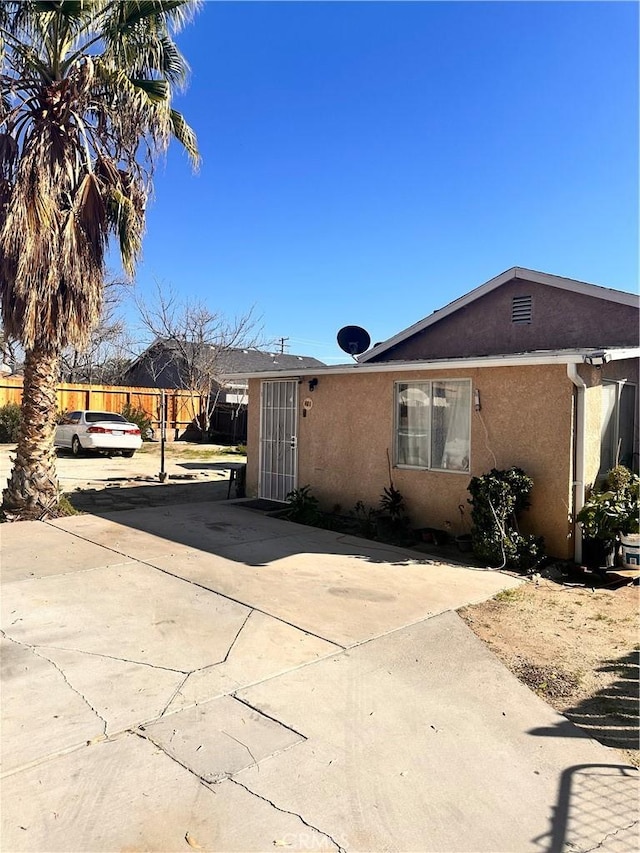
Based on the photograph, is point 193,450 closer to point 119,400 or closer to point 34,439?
point 119,400

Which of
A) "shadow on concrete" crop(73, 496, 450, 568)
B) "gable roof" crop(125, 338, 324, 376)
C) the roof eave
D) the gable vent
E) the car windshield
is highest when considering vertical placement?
"gable roof" crop(125, 338, 324, 376)

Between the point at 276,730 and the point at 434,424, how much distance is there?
19.2 feet

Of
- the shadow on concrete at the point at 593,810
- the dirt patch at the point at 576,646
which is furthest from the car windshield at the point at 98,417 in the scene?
the shadow on concrete at the point at 593,810

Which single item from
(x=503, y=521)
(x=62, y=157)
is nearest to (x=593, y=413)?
(x=503, y=521)

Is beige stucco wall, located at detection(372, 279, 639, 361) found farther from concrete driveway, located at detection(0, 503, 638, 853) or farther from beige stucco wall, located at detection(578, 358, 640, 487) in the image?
concrete driveway, located at detection(0, 503, 638, 853)

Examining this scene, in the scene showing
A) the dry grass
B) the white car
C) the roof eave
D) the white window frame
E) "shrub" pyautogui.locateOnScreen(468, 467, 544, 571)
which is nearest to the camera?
the roof eave

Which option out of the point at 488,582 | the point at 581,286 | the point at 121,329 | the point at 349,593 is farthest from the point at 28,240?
the point at 121,329

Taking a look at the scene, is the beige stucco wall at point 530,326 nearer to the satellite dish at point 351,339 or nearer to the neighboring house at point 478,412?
the neighboring house at point 478,412

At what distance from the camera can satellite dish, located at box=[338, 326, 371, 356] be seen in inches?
477

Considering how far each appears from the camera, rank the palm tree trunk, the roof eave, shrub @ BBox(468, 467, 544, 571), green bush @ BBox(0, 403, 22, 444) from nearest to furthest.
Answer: the roof eave, shrub @ BBox(468, 467, 544, 571), the palm tree trunk, green bush @ BBox(0, 403, 22, 444)

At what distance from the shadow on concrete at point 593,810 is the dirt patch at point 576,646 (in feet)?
0.93

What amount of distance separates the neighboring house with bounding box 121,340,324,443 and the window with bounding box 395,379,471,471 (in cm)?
1430

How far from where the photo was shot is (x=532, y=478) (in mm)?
7344

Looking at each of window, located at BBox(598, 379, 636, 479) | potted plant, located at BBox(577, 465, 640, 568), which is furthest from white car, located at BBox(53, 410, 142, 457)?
potted plant, located at BBox(577, 465, 640, 568)
